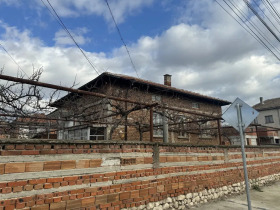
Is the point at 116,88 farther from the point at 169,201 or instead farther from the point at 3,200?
the point at 3,200

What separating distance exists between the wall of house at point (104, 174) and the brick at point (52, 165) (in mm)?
13

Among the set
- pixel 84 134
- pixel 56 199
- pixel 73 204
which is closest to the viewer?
pixel 56 199

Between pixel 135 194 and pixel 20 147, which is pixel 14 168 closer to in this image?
pixel 20 147

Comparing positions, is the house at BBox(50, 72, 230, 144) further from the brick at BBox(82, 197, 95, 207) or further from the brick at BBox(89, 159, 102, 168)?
the brick at BBox(82, 197, 95, 207)

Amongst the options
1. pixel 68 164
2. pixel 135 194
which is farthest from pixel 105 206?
pixel 68 164

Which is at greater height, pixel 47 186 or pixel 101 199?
pixel 47 186

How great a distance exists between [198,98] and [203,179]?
14444 millimetres

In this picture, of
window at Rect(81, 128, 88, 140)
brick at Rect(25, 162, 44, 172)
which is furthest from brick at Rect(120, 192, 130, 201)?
window at Rect(81, 128, 88, 140)

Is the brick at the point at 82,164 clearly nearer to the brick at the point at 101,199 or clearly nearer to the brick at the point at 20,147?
the brick at the point at 101,199

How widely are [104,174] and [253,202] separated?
4.71 meters

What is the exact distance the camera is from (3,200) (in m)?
2.74

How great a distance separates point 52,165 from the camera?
3238 millimetres

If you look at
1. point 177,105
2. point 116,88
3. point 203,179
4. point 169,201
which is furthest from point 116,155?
point 177,105

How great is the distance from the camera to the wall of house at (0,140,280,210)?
116 inches
